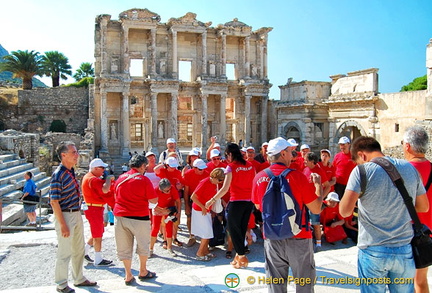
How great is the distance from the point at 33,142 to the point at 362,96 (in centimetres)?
1700

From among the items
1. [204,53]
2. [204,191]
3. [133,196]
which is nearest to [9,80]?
[204,53]

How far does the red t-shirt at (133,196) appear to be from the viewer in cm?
563

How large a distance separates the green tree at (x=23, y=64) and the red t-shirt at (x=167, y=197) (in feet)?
114

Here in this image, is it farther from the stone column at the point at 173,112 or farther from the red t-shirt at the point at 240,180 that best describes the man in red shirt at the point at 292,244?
the stone column at the point at 173,112

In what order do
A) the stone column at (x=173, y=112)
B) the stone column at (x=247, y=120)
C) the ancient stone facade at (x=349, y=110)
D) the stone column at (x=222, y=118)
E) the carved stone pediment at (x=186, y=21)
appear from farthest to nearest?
1. the stone column at (x=247, y=120)
2. the stone column at (x=222, y=118)
3. the stone column at (x=173, y=112)
4. the carved stone pediment at (x=186, y=21)
5. the ancient stone facade at (x=349, y=110)

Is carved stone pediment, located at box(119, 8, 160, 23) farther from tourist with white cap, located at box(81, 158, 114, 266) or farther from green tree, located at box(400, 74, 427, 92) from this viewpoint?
green tree, located at box(400, 74, 427, 92)

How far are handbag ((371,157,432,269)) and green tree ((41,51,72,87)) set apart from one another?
40.7m

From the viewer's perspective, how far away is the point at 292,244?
404cm

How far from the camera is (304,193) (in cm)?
402

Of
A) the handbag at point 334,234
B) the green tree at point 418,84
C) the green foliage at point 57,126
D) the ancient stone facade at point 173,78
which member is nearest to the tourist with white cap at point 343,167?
the handbag at point 334,234

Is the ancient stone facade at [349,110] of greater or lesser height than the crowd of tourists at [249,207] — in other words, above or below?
above

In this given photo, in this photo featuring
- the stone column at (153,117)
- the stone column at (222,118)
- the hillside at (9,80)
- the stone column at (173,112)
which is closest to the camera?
the stone column at (153,117)

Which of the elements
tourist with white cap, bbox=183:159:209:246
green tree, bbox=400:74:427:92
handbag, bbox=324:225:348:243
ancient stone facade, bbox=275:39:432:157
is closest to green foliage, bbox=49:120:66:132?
ancient stone facade, bbox=275:39:432:157

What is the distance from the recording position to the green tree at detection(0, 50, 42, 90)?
1438 inches
